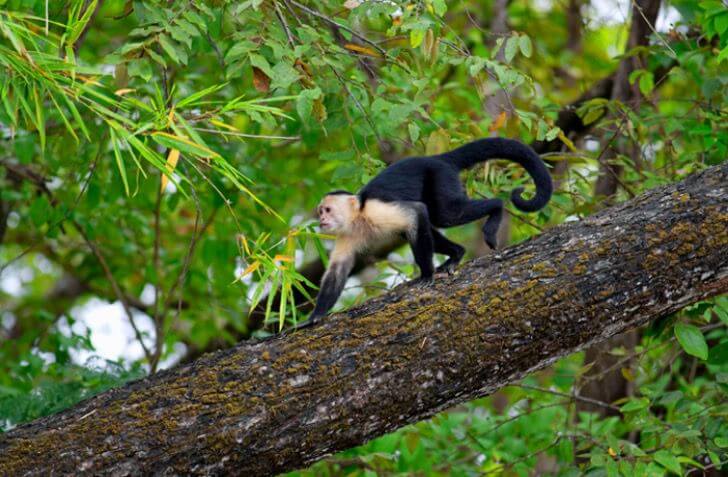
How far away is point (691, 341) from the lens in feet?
10.1

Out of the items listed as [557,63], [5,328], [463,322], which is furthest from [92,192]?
[557,63]

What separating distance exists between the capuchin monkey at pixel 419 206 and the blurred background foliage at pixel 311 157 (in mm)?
106

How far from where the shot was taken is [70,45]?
8.63 ft

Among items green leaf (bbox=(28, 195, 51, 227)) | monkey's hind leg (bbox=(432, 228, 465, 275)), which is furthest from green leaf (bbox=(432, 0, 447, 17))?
green leaf (bbox=(28, 195, 51, 227))

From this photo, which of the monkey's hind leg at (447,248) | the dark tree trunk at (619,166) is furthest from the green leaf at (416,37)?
the dark tree trunk at (619,166)

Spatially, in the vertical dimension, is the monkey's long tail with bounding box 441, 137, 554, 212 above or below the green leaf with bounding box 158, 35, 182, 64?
below

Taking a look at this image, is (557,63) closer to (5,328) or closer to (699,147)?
(699,147)

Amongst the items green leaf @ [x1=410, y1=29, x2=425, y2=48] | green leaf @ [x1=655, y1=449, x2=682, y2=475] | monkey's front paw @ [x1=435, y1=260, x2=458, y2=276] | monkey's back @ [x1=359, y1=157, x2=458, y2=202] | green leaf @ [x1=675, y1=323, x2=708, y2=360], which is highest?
green leaf @ [x1=410, y1=29, x2=425, y2=48]

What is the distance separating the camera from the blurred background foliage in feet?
9.91

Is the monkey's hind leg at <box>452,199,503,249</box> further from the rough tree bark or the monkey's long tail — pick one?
the rough tree bark

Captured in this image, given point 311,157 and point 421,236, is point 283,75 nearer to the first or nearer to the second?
point 421,236

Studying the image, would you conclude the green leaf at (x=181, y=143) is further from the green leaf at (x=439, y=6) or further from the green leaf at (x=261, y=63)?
the green leaf at (x=439, y=6)

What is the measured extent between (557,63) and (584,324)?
5279mm

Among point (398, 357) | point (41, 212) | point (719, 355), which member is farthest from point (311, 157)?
point (398, 357)
